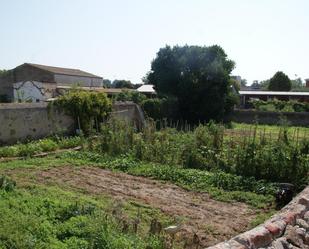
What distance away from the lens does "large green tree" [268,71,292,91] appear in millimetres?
61719

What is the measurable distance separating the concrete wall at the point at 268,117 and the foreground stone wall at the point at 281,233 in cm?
2380

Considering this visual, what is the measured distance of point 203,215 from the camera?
8.24 m

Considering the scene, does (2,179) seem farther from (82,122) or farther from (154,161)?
(82,122)

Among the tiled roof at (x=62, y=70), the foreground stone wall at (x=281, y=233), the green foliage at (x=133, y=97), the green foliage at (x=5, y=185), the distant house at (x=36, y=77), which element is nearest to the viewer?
the foreground stone wall at (x=281, y=233)

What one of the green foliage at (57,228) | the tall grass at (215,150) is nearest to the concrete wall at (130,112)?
the tall grass at (215,150)

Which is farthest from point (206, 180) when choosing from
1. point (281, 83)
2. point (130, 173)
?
point (281, 83)

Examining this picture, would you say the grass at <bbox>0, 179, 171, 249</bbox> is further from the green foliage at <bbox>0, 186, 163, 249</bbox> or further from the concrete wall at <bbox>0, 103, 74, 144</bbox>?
the concrete wall at <bbox>0, 103, 74, 144</bbox>

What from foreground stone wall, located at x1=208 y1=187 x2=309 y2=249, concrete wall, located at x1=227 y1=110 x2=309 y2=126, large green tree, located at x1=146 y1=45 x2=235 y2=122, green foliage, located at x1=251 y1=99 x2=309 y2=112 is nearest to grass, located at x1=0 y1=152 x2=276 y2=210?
foreground stone wall, located at x1=208 y1=187 x2=309 y2=249

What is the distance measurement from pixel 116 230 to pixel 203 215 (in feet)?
9.56

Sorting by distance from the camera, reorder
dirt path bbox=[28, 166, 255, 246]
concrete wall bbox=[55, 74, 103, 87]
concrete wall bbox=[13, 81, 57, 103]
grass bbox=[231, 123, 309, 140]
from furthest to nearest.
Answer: concrete wall bbox=[55, 74, 103, 87], concrete wall bbox=[13, 81, 57, 103], grass bbox=[231, 123, 309, 140], dirt path bbox=[28, 166, 255, 246]

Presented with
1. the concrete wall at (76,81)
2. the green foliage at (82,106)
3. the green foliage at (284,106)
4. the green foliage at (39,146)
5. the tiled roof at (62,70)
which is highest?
the tiled roof at (62,70)

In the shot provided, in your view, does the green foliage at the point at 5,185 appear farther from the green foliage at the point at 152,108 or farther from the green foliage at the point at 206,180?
the green foliage at the point at 152,108

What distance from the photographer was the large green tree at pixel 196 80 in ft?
92.2

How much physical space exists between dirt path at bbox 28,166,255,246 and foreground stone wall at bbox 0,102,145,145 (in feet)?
15.9
